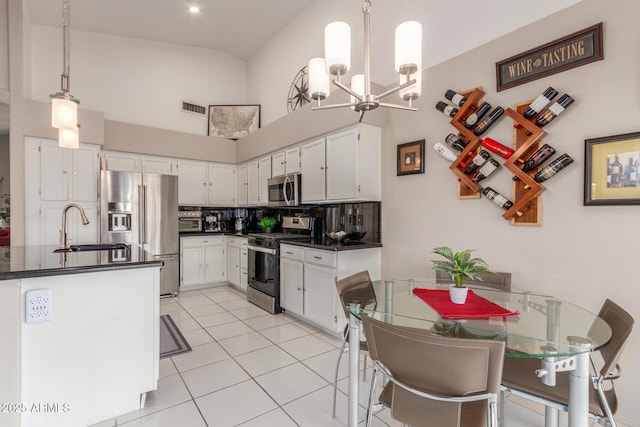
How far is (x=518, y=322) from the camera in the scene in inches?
58.0

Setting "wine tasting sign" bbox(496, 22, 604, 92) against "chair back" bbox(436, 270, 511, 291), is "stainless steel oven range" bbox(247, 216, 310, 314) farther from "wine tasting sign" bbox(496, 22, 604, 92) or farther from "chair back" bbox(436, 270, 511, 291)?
"wine tasting sign" bbox(496, 22, 604, 92)

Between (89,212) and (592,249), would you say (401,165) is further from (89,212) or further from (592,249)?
(89,212)

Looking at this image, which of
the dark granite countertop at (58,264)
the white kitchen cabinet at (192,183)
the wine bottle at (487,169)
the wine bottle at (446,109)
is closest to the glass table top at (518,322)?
the wine bottle at (487,169)

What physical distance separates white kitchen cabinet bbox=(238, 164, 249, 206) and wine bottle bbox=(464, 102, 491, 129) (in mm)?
3765

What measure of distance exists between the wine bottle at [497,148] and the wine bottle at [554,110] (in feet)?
0.83

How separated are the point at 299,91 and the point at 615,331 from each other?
14.3 ft

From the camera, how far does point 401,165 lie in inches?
121

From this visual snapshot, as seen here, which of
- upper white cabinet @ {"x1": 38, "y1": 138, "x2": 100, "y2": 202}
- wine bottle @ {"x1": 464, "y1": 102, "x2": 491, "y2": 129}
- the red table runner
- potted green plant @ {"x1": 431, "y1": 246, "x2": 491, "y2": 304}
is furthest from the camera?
upper white cabinet @ {"x1": 38, "y1": 138, "x2": 100, "y2": 202}

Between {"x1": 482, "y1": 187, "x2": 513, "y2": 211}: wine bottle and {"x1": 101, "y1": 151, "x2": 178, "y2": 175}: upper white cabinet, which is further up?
{"x1": 101, "y1": 151, "x2": 178, "y2": 175}: upper white cabinet

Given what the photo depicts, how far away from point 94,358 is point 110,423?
1.39 feet

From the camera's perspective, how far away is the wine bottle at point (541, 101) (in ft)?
6.68

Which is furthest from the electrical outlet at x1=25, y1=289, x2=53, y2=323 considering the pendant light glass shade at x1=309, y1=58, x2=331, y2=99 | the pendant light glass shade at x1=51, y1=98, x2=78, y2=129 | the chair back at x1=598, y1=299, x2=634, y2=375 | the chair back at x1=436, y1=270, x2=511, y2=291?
the chair back at x1=598, y1=299, x2=634, y2=375

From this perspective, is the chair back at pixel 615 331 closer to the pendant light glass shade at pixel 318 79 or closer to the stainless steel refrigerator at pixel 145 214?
the pendant light glass shade at pixel 318 79

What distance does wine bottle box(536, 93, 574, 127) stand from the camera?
1976 millimetres
